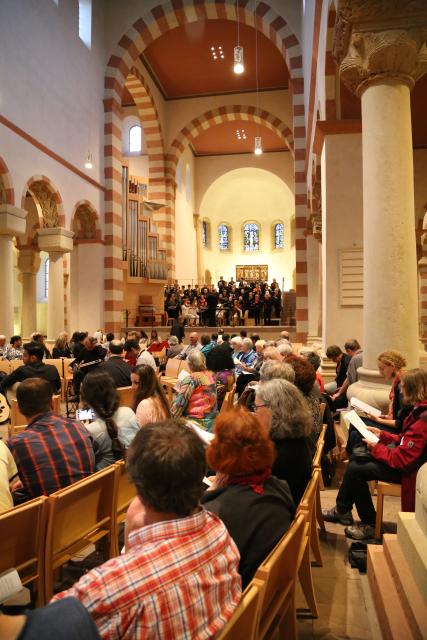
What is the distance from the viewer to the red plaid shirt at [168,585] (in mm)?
1057

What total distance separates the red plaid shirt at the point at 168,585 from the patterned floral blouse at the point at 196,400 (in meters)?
2.82

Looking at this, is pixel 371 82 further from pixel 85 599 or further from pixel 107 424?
pixel 85 599

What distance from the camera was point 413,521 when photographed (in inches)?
76.8

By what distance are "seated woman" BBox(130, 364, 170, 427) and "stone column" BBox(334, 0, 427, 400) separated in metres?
2.01

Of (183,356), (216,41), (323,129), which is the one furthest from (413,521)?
(216,41)

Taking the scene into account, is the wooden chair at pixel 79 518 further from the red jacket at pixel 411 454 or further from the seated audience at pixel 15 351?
the seated audience at pixel 15 351

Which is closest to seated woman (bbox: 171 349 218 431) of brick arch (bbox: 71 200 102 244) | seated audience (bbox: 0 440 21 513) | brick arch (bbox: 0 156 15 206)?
seated audience (bbox: 0 440 21 513)

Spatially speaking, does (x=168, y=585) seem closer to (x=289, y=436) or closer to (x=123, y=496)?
(x=289, y=436)

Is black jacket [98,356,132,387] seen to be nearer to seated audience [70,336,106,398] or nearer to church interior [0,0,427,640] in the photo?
church interior [0,0,427,640]

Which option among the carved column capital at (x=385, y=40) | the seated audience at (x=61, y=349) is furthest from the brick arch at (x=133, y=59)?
the carved column capital at (x=385, y=40)

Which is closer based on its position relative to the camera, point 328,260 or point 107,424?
point 107,424

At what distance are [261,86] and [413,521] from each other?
21.1 metres

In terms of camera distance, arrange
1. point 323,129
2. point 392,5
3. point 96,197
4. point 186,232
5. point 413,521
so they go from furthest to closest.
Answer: point 186,232, point 96,197, point 323,129, point 392,5, point 413,521

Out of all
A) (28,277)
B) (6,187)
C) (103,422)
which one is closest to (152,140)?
(28,277)
